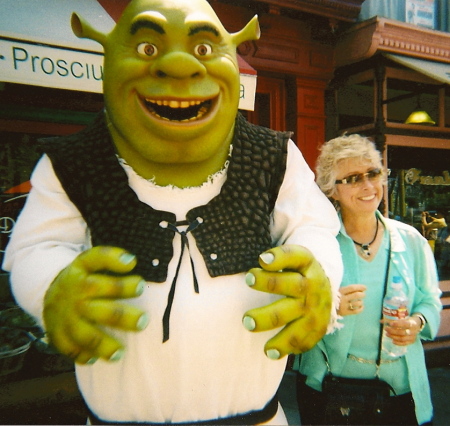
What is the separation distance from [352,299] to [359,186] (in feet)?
1.87

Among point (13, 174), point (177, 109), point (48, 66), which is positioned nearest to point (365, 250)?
point (177, 109)

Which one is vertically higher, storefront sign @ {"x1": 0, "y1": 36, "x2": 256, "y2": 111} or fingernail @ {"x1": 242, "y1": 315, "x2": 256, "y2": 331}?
storefront sign @ {"x1": 0, "y1": 36, "x2": 256, "y2": 111}

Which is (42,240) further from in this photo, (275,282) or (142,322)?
(275,282)

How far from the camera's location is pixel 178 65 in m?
1.03

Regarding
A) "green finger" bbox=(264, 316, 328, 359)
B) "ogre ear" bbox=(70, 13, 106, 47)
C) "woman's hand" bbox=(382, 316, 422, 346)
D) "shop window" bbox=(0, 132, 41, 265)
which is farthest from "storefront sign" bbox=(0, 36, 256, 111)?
"woman's hand" bbox=(382, 316, 422, 346)

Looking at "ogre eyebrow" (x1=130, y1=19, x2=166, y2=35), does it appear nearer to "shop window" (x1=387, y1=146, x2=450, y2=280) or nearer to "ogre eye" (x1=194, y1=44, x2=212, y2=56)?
"ogre eye" (x1=194, y1=44, x2=212, y2=56)

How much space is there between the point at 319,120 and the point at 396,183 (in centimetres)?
140

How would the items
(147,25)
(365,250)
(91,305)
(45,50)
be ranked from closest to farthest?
(91,305) < (147,25) < (365,250) < (45,50)

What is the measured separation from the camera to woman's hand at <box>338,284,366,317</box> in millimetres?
1642

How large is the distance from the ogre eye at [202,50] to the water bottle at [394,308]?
1.28m

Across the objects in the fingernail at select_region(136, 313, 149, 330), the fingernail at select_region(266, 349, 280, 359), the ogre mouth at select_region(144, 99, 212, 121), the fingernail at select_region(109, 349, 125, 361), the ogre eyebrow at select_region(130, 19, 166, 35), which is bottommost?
the fingernail at select_region(266, 349, 280, 359)

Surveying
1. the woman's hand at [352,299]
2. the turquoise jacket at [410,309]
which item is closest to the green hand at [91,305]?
the woman's hand at [352,299]

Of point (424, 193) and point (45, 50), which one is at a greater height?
point (45, 50)

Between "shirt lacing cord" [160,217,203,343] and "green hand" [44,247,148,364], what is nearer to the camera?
"green hand" [44,247,148,364]
